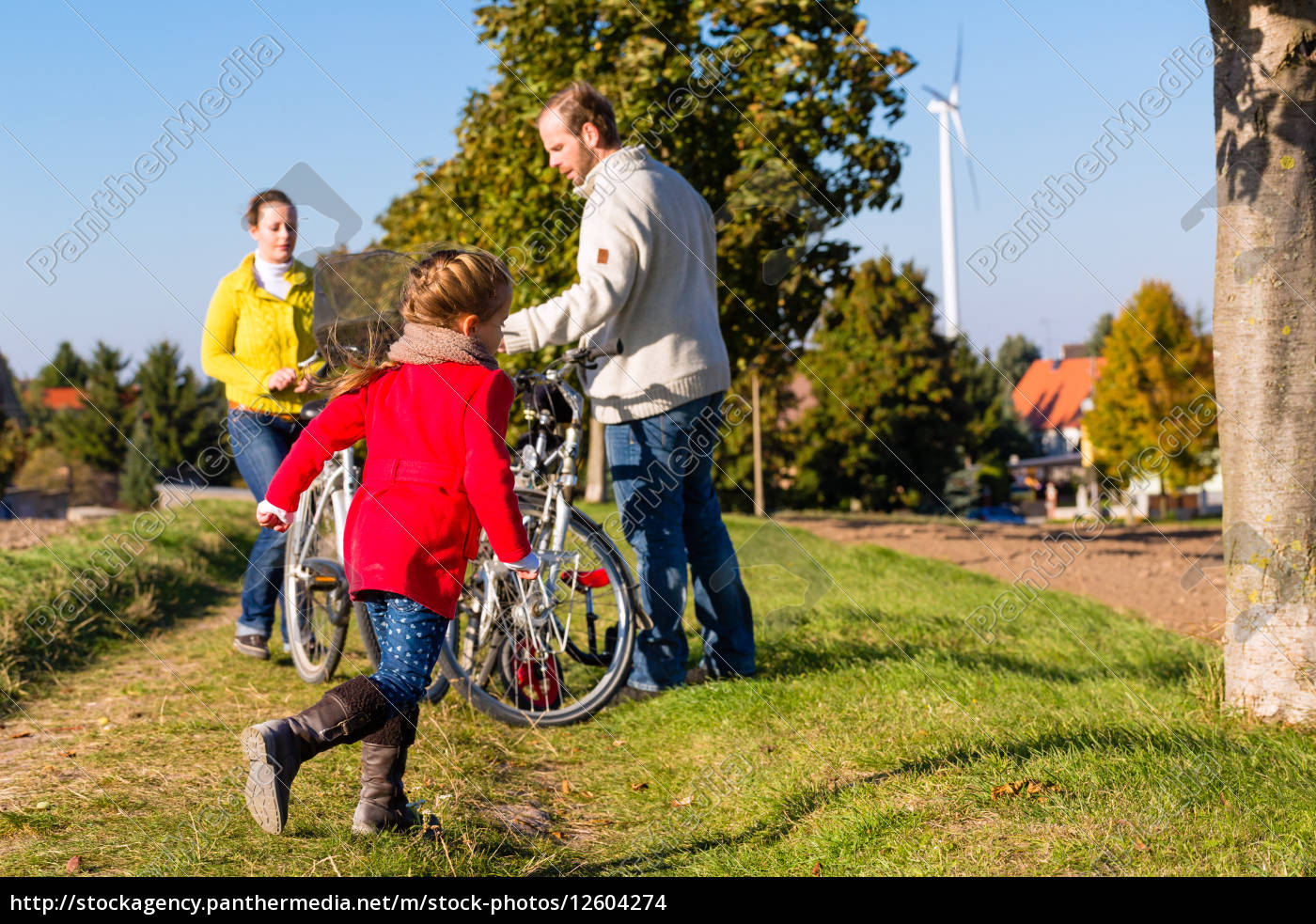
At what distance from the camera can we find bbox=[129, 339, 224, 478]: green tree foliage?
124 ft

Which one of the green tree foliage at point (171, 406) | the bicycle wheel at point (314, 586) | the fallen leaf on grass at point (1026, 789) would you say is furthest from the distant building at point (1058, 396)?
the fallen leaf on grass at point (1026, 789)

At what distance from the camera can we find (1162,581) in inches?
436

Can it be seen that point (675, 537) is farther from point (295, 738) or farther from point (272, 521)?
point (295, 738)

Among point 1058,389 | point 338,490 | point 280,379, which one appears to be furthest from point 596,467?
point 1058,389

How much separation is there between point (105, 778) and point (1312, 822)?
3.30 metres

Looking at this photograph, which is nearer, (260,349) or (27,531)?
(260,349)

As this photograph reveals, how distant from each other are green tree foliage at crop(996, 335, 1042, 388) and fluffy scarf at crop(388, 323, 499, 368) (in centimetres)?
8211

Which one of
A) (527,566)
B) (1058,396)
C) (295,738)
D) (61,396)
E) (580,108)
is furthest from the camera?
(1058,396)

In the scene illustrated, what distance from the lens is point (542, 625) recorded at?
4.04m

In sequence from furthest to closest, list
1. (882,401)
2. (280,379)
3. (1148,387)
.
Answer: (1148,387)
(882,401)
(280,379)

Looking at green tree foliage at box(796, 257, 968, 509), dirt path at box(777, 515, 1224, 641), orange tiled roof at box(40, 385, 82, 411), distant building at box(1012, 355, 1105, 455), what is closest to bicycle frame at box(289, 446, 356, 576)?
dirt path at box(777, 515, 1224, 641)

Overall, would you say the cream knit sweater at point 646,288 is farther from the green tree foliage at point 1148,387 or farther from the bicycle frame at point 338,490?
the green tree foliage at point 1148,387

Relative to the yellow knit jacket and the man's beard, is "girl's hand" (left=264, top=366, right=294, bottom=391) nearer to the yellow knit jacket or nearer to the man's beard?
the yellow knit jacket

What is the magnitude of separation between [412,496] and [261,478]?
244cm
